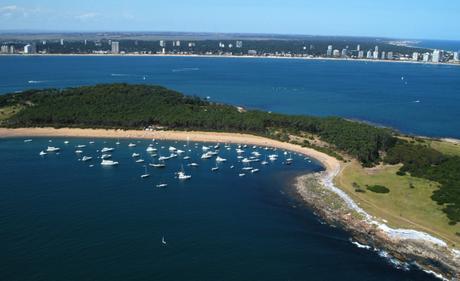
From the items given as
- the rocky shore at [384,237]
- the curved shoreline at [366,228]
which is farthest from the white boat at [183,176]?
the rocky shore at [384,237]

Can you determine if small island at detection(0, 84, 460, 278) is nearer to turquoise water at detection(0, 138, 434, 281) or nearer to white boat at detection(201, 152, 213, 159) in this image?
turquoise water at detection(0, 138, 434, 281)

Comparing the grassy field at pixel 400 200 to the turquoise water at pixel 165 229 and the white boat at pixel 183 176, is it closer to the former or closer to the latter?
the turquoise water at pixel 165 229

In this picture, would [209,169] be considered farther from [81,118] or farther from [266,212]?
[81,118]

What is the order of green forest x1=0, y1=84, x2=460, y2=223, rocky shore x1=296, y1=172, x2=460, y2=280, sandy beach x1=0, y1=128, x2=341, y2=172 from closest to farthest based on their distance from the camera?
rocky shore x1=296, y1=172, x2=460, y2=280 < green forest x1=0, y1=84, x2=460, y2=223 < sandy beach x1=0, y1=128, x2=341, y2=172

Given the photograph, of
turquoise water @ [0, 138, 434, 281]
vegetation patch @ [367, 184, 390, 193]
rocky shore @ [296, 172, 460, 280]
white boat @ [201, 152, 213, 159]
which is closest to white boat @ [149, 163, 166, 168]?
turquoise water @ [0, 138, 434, 281]

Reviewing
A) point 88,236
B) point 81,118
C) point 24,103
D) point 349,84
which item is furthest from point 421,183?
point 349,84

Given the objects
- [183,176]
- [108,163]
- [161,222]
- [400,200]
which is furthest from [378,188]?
[108,163]
